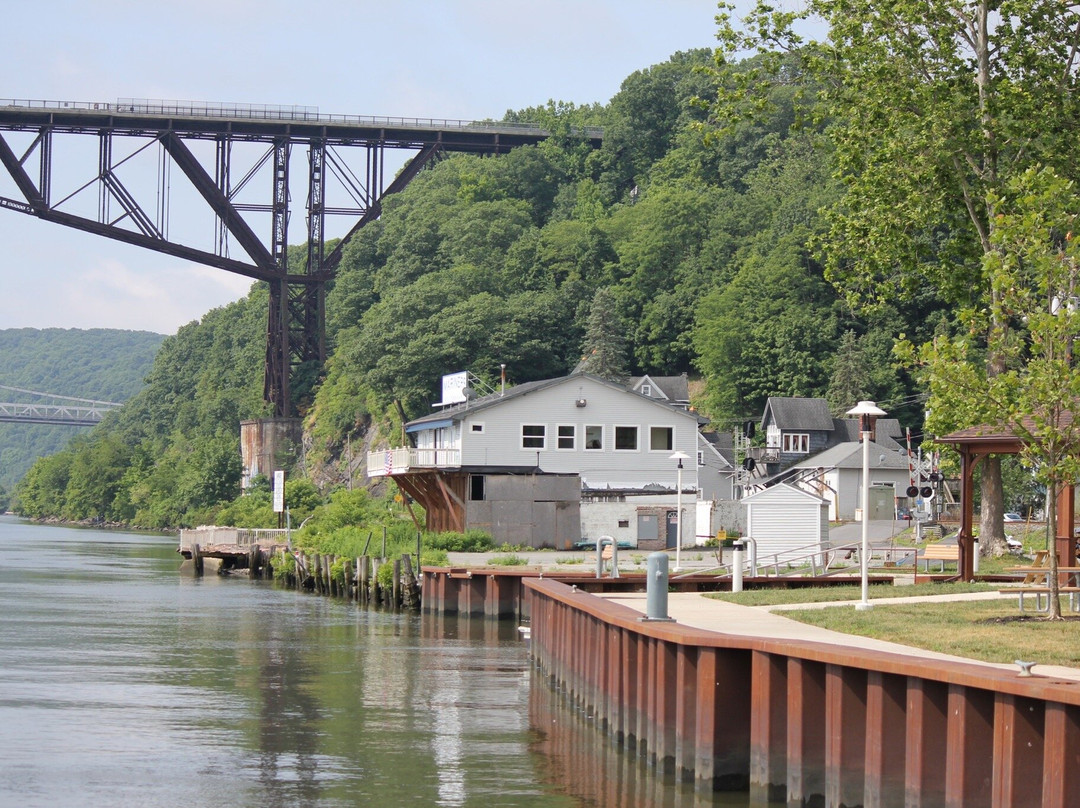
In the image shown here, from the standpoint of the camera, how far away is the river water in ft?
63.6

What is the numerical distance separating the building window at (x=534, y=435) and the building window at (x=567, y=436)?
0.66 meters

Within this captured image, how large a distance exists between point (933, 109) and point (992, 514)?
10.5 metres

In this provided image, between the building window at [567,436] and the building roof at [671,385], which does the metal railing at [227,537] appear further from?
the building roof at [671,385]

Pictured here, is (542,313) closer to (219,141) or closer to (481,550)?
(219,141)

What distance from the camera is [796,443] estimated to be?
348 ft

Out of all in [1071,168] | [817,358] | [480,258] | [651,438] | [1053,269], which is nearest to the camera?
[1053,269]

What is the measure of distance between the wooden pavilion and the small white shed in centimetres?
2909

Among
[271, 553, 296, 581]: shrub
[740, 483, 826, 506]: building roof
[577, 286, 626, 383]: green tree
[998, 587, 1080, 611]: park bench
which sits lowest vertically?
[271, 553, 296, 581]: shrub

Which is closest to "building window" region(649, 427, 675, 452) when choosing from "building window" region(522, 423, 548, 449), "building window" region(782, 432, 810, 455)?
"building window" region(522, 423, 548, 449)

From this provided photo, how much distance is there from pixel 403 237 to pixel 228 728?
10825 centimetres

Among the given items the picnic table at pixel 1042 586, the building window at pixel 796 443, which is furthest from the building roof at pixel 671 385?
the picnic table at pixel 1042 586

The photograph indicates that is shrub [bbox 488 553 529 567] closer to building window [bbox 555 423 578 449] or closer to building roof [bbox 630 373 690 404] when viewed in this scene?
building window [bbox 555 423 578 449]

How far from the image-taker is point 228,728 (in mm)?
24219

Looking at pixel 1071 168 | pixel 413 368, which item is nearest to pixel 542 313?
pixel 413 368
